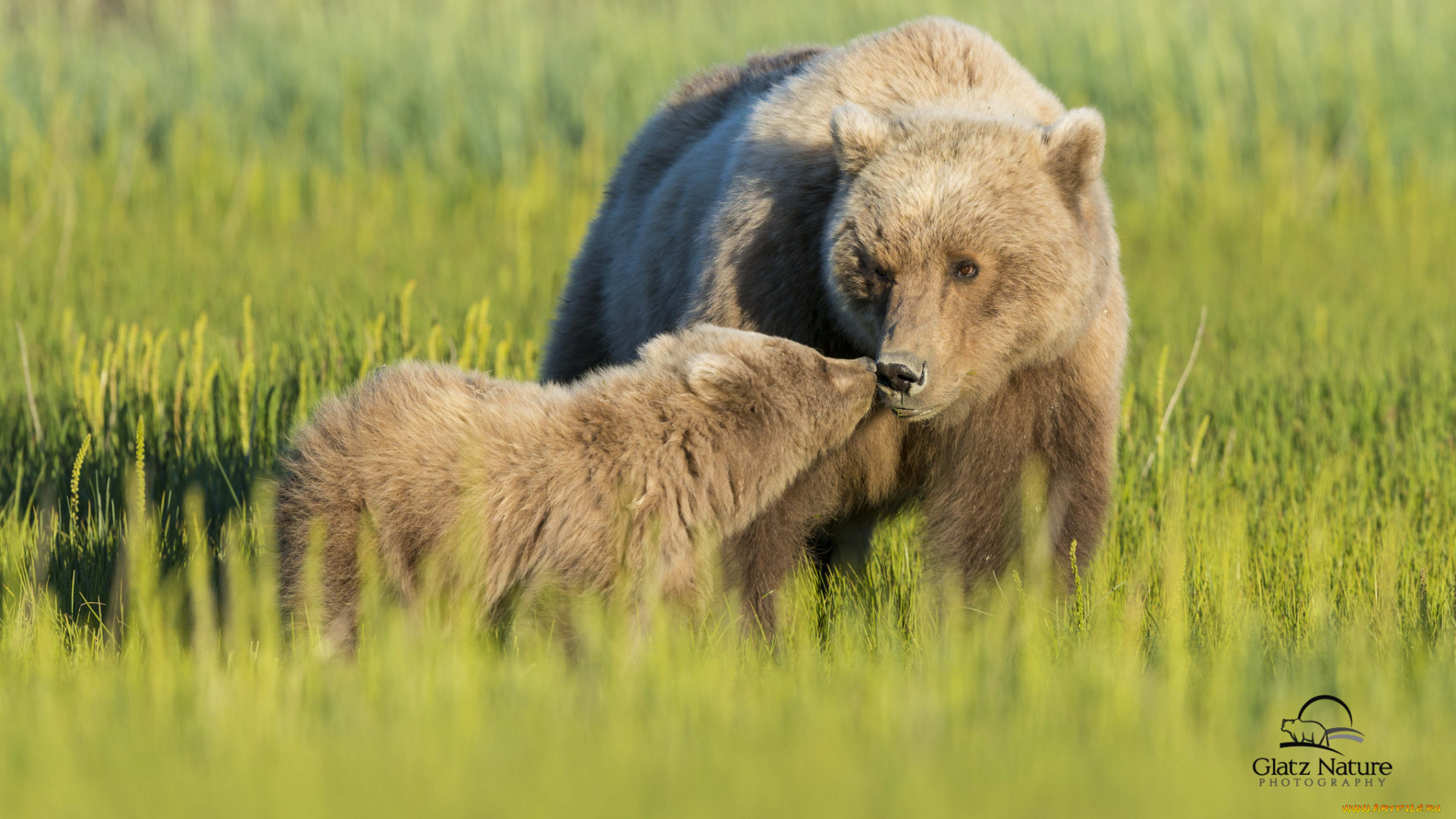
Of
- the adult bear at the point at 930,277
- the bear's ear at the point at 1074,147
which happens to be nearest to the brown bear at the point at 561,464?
the adult bear at the point at 930,277

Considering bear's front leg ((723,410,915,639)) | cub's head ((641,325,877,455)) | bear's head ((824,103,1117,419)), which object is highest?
bear's head ((824,103,1117,419))

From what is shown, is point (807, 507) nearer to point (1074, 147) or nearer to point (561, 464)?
point (561, 464)

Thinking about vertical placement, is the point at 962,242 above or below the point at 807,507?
above

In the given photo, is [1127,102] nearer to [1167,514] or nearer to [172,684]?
[1167,514]

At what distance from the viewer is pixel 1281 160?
41.9 feet

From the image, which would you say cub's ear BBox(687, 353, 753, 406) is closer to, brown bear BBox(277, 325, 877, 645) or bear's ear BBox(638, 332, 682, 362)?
brown bear BBox(277, 325, 877, 645)

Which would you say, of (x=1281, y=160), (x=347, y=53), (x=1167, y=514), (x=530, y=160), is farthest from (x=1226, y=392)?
(x=347, y=53)

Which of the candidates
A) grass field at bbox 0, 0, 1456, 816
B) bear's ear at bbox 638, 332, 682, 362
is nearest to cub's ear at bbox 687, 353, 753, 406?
bear's ear at bbox 638, 332, 682, 362

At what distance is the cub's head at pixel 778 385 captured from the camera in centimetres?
421

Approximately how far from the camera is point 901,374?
4004 mm

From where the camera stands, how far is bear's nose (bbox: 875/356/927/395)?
3.99 meters

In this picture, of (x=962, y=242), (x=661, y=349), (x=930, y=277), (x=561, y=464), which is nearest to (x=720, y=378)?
(x=661, y=349)

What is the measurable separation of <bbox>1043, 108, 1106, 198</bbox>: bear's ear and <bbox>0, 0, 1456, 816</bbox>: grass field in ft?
3.72

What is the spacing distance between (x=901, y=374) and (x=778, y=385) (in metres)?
0.42
